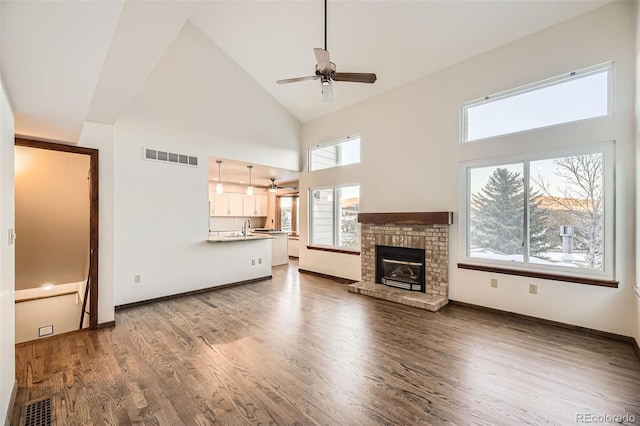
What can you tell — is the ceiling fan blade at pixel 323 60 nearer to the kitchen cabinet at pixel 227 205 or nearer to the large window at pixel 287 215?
the kitchen cabinet at pixel 227 205

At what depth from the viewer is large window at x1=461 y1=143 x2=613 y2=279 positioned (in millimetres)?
3203

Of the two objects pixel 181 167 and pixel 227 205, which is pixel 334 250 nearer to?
pixel 181 167

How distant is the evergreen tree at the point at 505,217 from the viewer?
364cm

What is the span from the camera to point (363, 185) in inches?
219

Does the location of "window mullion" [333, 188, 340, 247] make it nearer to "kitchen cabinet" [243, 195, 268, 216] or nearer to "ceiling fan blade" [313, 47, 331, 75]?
"ceiling fan blade" [313, 47, 331, 75]

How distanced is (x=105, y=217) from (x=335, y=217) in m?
4.16

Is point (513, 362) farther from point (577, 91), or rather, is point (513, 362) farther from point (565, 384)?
point (577, 91)

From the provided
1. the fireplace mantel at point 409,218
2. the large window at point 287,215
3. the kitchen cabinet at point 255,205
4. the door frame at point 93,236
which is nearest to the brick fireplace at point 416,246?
the fireplace mantel at point 409,218

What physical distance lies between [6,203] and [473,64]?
18.0 feet

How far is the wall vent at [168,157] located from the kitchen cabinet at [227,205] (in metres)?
3.29

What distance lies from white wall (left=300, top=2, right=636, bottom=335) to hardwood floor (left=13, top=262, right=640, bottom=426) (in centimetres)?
39

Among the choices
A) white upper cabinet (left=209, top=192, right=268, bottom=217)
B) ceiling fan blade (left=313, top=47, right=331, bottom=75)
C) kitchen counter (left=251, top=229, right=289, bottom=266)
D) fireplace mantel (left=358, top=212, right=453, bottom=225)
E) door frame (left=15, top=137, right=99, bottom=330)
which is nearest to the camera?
ceiling fan blade (left=313, top=47, right=331, bottom=75)

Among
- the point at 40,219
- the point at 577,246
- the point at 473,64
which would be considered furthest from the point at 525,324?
the point at 40,219

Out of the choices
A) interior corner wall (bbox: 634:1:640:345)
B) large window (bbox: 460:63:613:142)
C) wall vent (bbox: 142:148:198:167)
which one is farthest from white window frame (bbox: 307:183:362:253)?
interior corner wall (bbox: 634:1:640:345)
